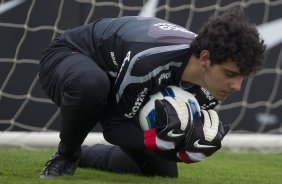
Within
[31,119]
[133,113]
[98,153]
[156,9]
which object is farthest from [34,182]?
[156,9]

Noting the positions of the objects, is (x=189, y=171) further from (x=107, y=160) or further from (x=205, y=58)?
(x=205, y=58)

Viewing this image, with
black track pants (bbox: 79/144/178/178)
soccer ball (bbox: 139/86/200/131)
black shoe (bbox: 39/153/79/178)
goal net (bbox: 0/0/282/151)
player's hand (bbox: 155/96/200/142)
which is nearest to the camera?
player's hand (bbox: 155/96/200/142)

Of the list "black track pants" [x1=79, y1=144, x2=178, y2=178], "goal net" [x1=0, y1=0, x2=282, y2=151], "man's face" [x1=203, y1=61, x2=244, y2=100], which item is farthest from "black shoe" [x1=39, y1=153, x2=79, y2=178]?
"goal net" [x1=0, y1=0, x2=282, y2=151]

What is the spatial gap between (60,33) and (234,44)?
171cm

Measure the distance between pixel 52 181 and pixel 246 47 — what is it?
0.73m

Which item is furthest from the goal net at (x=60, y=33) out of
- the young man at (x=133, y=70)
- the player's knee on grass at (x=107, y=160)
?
the young man at (x=133, y=70)

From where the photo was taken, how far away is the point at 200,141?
2.16m

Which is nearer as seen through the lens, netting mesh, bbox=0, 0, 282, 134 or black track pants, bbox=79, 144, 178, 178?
black track pants, bbox=79, 144, 178, 178

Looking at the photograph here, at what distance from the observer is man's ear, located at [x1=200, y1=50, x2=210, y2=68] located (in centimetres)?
215

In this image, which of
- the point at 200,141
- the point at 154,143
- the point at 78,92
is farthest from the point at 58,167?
the point at 200,141

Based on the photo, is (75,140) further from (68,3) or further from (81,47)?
(68,3)

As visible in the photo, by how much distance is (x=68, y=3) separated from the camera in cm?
369

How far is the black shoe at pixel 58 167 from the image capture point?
2418 millimetres

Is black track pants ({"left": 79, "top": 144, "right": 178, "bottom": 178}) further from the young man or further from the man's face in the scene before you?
the man's face
